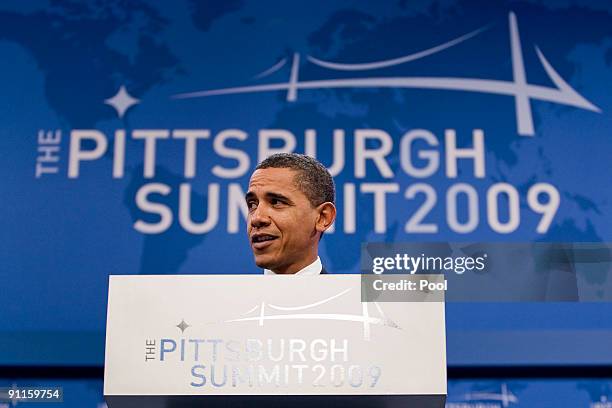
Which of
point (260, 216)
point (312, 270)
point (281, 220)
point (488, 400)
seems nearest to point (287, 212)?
point (281, 220)

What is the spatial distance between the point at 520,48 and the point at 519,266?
103 centimetres

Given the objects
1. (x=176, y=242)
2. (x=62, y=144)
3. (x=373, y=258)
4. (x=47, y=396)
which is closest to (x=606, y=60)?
(x=373, y=258)

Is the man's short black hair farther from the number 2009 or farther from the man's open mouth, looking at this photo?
the number 2009

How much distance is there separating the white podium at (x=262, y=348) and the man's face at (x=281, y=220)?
1201 millimetres

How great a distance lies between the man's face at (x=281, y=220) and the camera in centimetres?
356

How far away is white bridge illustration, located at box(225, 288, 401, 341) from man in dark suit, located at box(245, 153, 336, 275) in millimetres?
1187

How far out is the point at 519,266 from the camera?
409 cm

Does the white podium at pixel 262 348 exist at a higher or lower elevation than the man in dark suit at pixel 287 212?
lower

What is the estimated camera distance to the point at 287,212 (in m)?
3.55

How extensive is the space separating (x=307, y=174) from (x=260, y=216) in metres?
0.24

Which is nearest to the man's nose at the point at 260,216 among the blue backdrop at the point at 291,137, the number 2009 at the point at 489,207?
the blue backdrop at the point at 291,137

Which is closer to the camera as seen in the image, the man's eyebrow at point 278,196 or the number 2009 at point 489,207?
the man's eyebrow at point 278,196

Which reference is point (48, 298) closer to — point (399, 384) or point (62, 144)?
point (62, 144)

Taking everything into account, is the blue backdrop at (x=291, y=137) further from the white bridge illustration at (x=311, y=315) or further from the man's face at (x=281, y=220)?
the white bridge illustration at (x=311, y=315)
